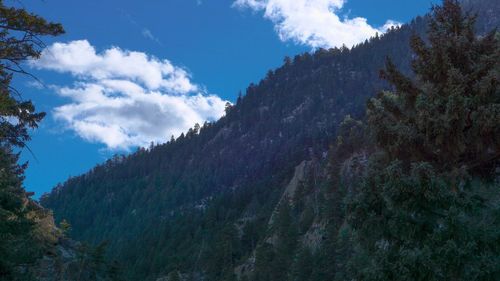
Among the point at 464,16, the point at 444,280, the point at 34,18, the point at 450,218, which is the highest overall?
the point at 464,16

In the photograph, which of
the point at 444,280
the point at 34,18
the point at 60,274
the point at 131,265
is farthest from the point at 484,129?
the point at 131,265

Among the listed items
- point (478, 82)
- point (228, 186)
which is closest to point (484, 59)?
point (478, 82)

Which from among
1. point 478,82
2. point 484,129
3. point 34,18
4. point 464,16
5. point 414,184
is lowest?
point 414,184

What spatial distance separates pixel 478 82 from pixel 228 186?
178 meters

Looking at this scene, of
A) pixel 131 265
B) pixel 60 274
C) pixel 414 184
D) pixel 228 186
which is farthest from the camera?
pixel 228 186

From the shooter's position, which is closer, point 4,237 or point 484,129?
point 484,129

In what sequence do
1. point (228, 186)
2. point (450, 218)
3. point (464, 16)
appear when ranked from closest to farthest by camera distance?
point (450, 218) → point (464, 16) → point (228, 186)

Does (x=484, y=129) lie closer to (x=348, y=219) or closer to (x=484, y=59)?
(x=484, y=59)

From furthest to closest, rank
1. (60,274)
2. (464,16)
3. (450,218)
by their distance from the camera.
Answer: (60,274) → (464,16) → (450,218)

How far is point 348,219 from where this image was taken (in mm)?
12812

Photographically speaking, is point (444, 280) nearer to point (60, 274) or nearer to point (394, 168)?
point (394, 168)

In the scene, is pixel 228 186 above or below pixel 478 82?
above

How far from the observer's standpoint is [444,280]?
1083 centimetres

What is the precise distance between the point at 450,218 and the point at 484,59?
4.50 metres
